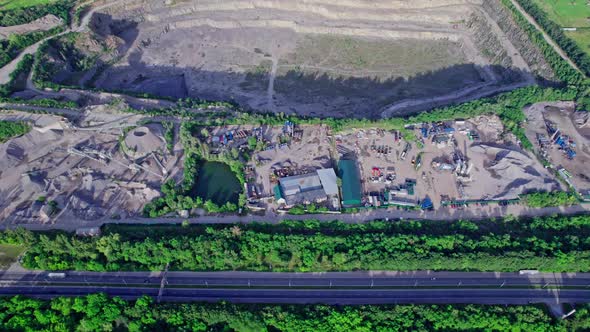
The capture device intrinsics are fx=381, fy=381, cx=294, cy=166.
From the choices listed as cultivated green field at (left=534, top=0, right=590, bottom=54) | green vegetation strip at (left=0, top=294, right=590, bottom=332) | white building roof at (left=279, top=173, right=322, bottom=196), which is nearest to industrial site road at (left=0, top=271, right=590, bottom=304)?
green vegetation strip at (left=0, top=294, right=590, bottom=332)

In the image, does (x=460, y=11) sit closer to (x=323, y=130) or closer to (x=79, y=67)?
(x=323, y=130)

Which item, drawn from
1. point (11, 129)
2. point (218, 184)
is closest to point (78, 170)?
point (11, 129)

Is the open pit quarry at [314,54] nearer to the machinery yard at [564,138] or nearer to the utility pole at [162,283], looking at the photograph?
the machinery yard at [564,138]

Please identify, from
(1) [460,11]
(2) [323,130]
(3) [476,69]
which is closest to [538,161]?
(3) [476,69]

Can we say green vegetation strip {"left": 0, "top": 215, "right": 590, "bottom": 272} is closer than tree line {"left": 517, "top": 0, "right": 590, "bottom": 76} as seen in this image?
Yes

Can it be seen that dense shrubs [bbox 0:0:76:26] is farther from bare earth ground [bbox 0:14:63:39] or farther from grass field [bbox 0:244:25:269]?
grass field [bbox 0:244:25:269]
